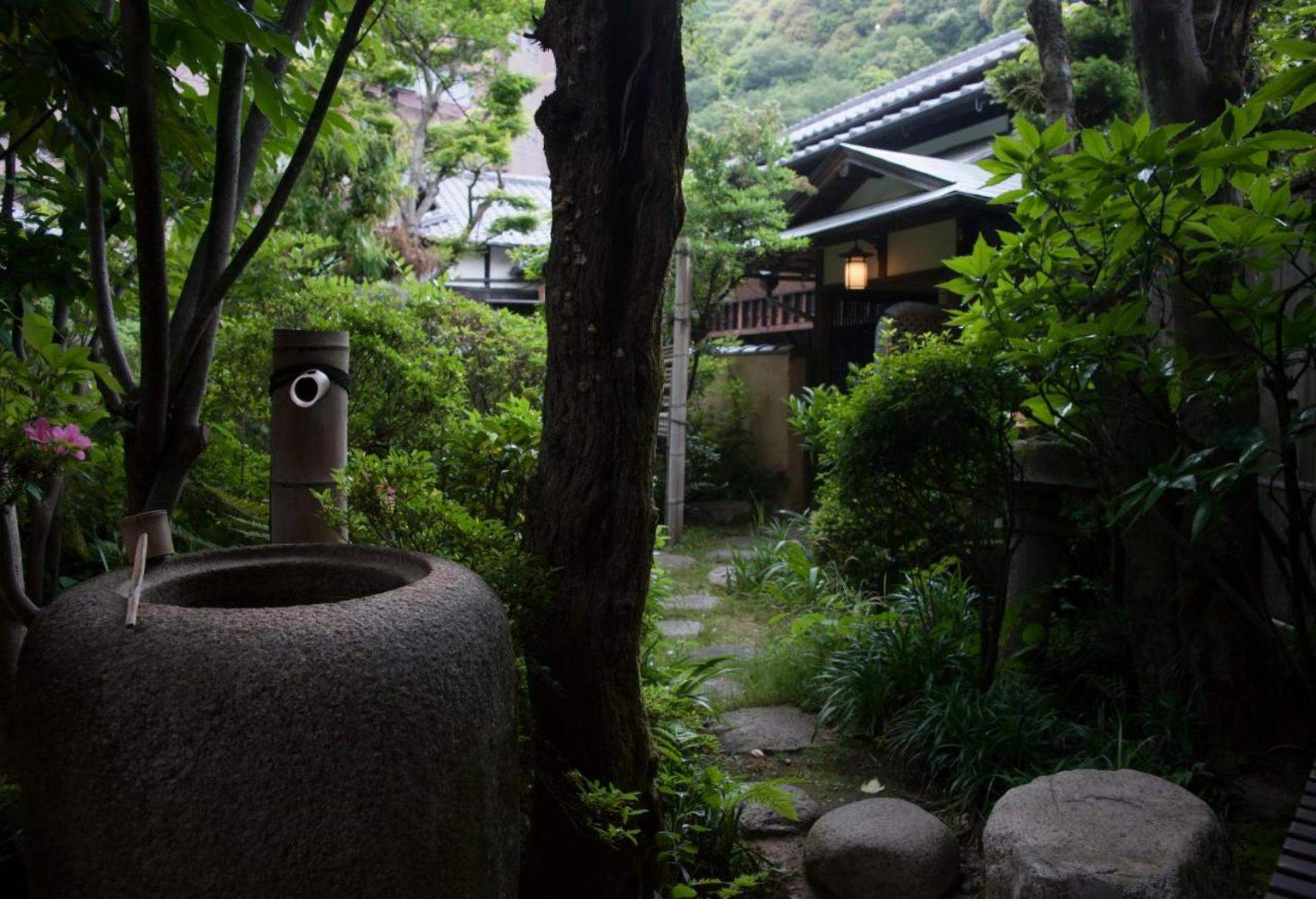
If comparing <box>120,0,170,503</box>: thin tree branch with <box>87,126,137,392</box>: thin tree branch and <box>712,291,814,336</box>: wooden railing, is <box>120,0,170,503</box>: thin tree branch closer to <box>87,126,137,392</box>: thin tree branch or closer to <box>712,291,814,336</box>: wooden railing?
<box>87,126,137,392</box>: thin tree branch

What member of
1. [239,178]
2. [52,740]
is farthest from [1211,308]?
[52,740]

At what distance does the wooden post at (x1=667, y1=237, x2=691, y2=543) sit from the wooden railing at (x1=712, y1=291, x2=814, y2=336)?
2.80 m

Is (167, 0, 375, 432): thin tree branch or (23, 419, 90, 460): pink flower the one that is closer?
(167, 0, 375, 432): thin tree branch

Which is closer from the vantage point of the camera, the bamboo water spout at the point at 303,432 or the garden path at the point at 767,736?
the bamboo water spout at the point at 303,432

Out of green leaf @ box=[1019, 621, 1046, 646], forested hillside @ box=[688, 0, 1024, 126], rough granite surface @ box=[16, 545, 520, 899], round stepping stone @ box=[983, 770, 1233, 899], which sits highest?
forested hillside @ box=[688, 0, 1024, 126]

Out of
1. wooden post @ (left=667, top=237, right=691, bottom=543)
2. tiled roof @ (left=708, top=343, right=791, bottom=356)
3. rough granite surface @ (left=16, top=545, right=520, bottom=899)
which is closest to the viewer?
rough granite surface @ (left=16, top=545, right=520, bottom=899)

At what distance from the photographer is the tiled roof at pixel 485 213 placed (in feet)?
61.1

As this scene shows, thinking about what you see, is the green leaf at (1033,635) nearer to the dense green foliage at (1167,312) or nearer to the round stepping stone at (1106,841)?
the dense green foliage at (1167,312)

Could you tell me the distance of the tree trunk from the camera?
2.91 metres

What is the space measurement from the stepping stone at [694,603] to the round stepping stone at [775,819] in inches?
129

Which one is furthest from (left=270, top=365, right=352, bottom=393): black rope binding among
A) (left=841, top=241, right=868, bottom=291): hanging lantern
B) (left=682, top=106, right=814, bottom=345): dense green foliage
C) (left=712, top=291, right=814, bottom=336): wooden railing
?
(left=712, top=291, right=814, bottom=336): wooden railing

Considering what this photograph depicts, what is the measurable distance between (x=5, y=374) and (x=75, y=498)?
1636mm

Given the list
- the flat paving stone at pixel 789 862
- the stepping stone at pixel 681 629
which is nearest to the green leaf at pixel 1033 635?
the flat paving stone at pixel 789 862

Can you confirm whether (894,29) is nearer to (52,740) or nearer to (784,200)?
(784,200)
